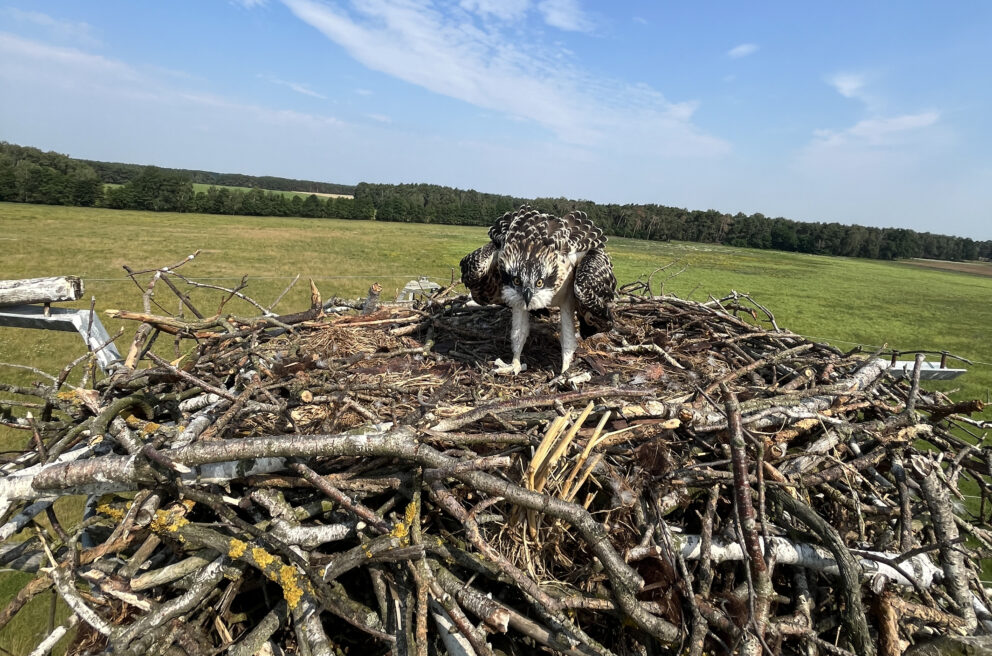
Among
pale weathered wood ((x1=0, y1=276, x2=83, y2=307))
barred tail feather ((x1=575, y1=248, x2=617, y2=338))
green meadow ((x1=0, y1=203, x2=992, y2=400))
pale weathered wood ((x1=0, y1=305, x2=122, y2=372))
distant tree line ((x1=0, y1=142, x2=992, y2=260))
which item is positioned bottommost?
green meadow ((x1=0, y1=203, x2=992, y2=400))

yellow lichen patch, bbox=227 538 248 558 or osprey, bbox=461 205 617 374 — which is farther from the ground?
osprey, bbox=461 205 617 374

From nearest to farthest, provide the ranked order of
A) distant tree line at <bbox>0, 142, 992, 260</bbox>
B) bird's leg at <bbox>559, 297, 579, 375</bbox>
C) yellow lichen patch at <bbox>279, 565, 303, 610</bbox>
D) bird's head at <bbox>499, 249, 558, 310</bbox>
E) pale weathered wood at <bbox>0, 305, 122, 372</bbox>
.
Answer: yellow lichen patch at <bbox>279, 565, 303, 610</bbox>, pale weathered wood at <bbox>0, 305, 122, 372</bbox>, bird's head at <bbox>499, 249, 558, 310</bbox>, bird's leg at <bbox>559, 297, 579, 375</bbox>, distant tree line at <bbox>0, 142, 992, 260</bbox>

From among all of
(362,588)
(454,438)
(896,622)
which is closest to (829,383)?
(896,622)

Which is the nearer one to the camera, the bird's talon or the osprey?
the osprey

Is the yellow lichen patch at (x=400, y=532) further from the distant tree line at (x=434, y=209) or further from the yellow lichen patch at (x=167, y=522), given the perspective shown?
the distant tree line at (x=434, y=209)

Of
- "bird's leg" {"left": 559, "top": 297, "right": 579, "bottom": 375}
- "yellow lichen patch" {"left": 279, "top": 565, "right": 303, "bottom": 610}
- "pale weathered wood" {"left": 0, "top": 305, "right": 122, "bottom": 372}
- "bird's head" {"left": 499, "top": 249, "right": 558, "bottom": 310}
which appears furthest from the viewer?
"bird's leg" {"left": 559, "top": 297, "right": 579, "bottom": 375}

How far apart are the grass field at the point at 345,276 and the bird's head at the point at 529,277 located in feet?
17.2

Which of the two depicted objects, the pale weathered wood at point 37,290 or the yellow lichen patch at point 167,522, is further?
the pale weathered wood at point 37,290

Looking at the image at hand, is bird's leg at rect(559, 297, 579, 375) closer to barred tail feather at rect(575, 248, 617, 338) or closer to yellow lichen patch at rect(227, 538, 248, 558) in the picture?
barred tail feather at rect(575, 248, 617, 338)

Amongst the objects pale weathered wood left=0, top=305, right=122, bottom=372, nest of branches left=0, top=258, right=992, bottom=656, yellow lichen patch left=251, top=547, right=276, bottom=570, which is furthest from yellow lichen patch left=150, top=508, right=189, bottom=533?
pale weathered wood left=0, top=305, right=122, bottom=372

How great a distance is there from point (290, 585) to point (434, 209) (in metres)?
65.3

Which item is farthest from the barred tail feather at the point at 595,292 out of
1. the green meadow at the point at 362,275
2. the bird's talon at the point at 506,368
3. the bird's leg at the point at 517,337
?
the green meadow at the point at 362,275

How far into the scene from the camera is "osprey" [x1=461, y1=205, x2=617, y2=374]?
3410mm

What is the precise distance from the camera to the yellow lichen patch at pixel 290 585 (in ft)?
5.97
